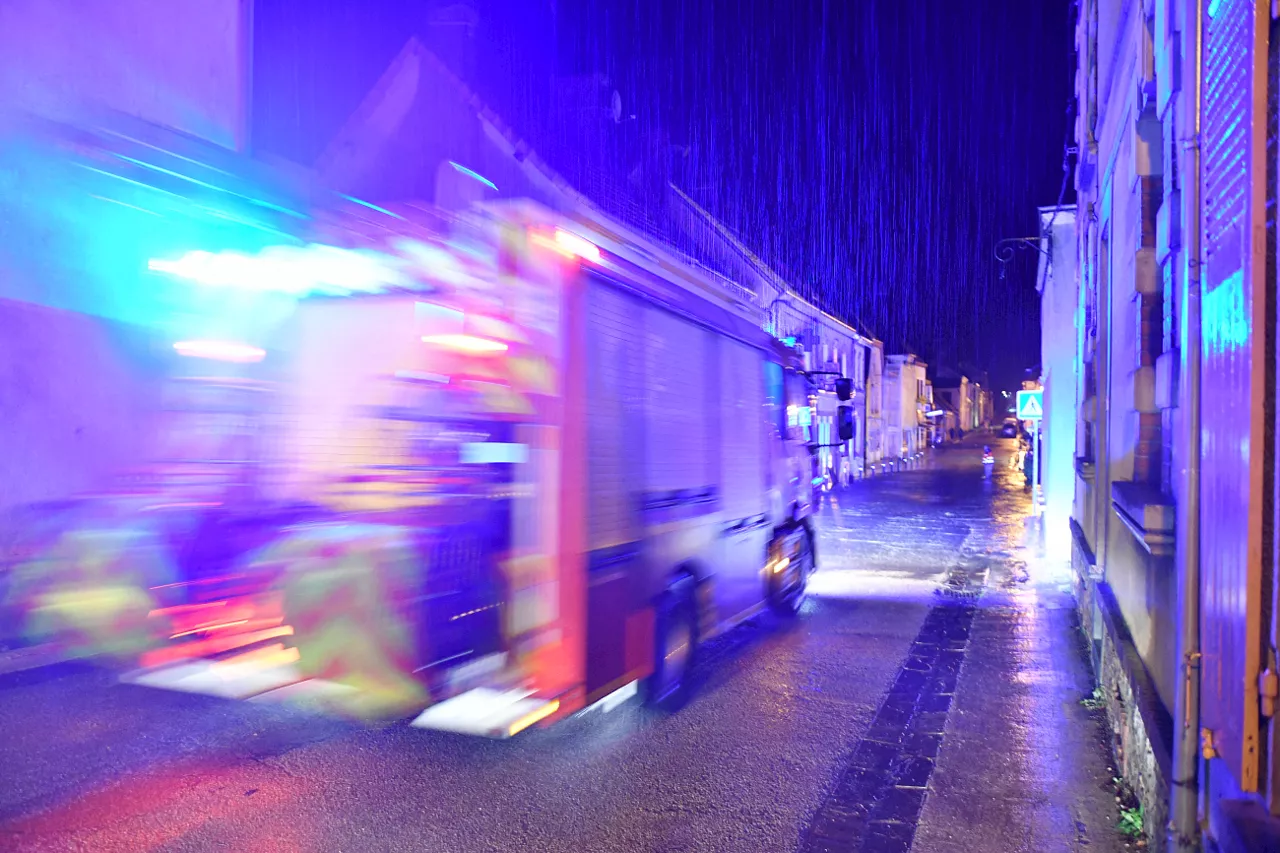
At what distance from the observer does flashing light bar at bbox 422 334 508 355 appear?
15.2 feet

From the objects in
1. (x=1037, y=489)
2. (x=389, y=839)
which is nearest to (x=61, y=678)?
(x=389, y=839)

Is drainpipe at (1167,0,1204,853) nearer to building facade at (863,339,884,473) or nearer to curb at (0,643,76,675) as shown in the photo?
curb at (0,643,76,675)

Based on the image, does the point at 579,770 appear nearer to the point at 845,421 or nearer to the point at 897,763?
the point at 897,763

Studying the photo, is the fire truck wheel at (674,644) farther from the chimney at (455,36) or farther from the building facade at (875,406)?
the building facade at (875,406)

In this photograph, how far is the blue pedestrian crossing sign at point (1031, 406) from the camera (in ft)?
57.4

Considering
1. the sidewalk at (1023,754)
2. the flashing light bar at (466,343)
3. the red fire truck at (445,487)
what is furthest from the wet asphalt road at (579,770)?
the flashing light bar at (466,343)

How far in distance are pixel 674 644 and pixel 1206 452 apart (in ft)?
12.2

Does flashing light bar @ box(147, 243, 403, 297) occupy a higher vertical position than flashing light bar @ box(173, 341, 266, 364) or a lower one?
higher

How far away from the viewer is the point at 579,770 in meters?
4.73

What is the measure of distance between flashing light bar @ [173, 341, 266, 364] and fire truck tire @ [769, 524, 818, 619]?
4958mm

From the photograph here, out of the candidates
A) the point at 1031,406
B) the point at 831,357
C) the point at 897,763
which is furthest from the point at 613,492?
the point at 831,357

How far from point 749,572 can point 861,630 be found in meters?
1.57

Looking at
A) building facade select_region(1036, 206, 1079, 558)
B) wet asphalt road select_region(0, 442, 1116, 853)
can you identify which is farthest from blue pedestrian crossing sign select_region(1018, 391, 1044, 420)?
wet asphalt road select_region(0, 442, 1116, 853)

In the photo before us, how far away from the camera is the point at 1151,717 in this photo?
12.6ft
